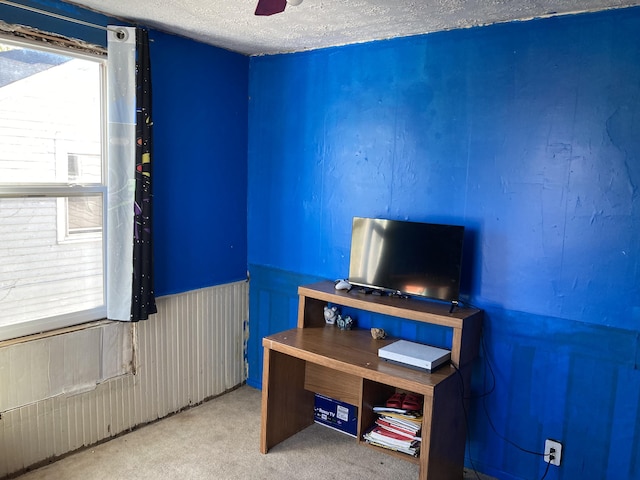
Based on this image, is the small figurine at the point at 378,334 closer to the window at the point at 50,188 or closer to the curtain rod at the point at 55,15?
the window at the point at 50,188

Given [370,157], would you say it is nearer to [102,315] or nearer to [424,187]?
[424,187]

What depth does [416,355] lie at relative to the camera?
2.37 meters

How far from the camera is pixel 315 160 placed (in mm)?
3127

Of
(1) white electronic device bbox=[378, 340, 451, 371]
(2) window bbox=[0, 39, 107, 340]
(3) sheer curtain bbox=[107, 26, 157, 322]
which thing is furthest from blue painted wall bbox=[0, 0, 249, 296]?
(1) white electronic device bbox=[378, 340, 451, 371]

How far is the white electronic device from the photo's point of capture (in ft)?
7.53

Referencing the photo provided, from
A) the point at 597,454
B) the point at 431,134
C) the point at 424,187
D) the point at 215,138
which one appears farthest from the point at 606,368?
the point at 215,138

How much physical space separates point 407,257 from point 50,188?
6.01 ft

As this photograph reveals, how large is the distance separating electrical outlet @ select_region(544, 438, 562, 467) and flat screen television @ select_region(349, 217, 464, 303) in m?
0.81

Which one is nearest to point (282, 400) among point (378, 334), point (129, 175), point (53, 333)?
point (378, 334)

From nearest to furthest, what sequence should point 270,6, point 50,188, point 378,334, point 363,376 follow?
1. point 270,6
2. point 363,376
3. point 50,188
4. point 378,334

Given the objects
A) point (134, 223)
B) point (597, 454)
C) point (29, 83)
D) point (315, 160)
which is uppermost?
point (29, 83)

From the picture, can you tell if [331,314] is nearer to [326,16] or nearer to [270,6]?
[326,16]

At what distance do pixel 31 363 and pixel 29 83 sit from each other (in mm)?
1338

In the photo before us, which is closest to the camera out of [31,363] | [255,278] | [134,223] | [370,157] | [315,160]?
[31,363]
